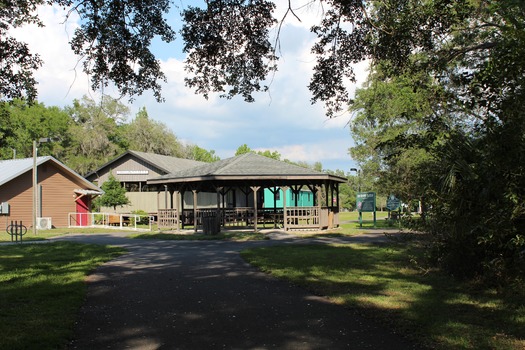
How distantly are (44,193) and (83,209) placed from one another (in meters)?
3.45

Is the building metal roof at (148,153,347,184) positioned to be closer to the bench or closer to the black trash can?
the black trash can

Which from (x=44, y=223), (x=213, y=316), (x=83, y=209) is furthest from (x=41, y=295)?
(x=83, y=209)

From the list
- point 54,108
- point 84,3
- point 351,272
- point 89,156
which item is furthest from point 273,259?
point 54,108

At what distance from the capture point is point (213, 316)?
6.16m

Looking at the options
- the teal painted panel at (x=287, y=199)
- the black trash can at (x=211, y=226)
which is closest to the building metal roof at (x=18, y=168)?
the black trash can at (x=211, y=226)

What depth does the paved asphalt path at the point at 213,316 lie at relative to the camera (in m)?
5.01

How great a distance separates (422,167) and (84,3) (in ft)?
21.7

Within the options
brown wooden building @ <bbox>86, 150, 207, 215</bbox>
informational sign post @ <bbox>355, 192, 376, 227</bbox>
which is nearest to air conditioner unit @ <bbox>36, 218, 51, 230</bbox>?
brown wooden building @ <bbox>86, 150, 207, 215</bbox>

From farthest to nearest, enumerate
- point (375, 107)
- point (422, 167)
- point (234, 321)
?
point (375, 107) → point (422, 167) → point (234, 321)

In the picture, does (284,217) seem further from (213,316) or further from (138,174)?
(138,174)

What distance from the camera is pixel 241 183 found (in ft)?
83.5

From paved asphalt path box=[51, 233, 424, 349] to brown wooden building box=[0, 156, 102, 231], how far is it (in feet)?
77.4

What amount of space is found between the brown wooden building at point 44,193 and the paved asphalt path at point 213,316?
2359cm

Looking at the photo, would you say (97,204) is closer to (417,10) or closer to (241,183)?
(241,183)
